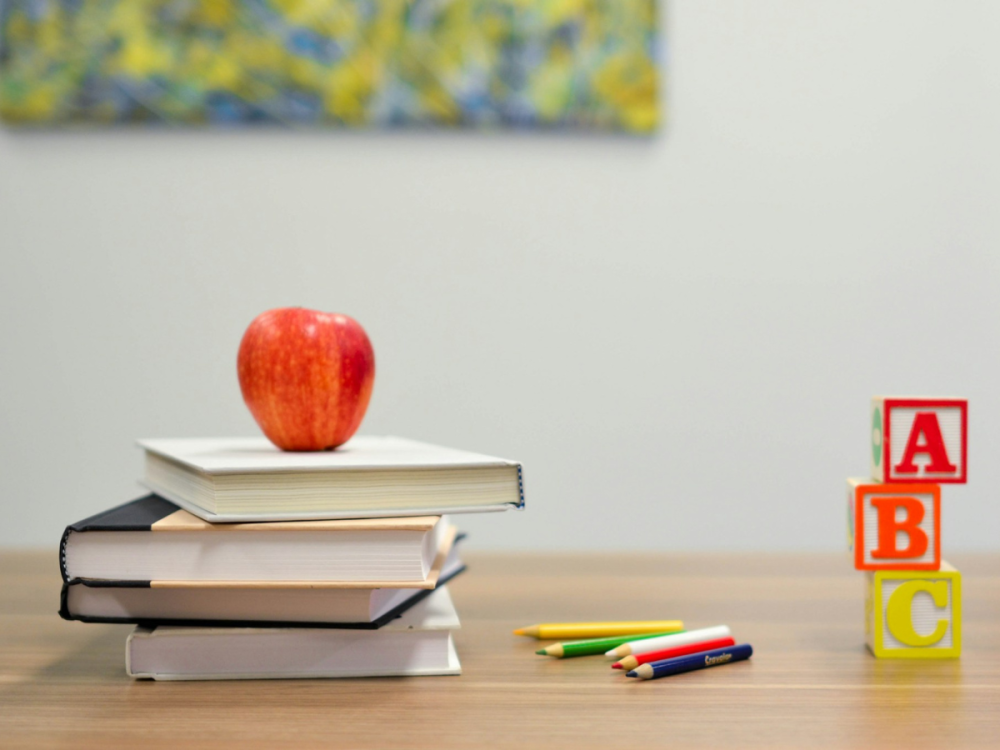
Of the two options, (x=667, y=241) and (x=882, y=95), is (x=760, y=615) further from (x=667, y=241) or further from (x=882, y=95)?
(x=882, y=95)

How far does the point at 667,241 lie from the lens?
164 cm

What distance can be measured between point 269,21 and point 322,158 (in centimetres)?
25

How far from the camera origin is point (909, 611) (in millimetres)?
613

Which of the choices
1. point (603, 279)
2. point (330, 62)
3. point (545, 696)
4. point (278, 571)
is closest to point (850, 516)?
point (545, 696)

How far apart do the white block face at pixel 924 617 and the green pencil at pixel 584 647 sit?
0.16m

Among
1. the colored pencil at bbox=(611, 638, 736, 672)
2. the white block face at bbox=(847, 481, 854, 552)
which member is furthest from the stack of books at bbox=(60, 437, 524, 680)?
the white block face at bbox=(847, 481, 854, 552)

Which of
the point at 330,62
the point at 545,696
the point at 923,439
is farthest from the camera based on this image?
the point at 330,62

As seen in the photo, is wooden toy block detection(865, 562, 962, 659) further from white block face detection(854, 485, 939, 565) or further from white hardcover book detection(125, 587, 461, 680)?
white hardcover book detection(125, 587, 461, 680)

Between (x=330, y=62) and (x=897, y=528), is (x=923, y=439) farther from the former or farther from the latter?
(x=330, y=62)

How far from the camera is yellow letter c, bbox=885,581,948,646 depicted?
611mm

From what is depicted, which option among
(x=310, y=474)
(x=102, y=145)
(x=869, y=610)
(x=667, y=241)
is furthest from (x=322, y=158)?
(x=869, y=610)

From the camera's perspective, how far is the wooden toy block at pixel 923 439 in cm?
62

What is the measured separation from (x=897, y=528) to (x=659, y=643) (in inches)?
7.4

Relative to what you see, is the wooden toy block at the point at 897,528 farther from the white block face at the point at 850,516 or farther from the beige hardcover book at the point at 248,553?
the beige hardcover book at the point at 248,553
